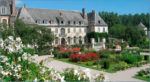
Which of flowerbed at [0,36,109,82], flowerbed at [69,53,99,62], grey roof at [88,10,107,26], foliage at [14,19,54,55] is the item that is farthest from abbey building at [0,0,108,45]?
flowerbed at [0,36,109,82]

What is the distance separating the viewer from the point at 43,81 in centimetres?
334

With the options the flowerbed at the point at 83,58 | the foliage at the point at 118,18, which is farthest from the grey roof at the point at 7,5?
the foliage at the point at 118,18

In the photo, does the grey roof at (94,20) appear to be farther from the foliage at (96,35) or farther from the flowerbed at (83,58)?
the flowerbed at (83,58)

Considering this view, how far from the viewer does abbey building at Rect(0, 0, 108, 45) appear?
113 feet

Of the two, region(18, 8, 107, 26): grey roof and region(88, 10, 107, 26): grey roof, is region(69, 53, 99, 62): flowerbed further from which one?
region(88, 10, 107, 26): grey roof

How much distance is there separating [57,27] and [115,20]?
3291cm

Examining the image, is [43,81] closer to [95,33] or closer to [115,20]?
[95,33]

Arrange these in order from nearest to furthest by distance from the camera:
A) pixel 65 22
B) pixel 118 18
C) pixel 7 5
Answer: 1. pixel 7 5
2. pixel 65 22
3. pixel 118 18

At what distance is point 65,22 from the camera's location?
37375 millimetres

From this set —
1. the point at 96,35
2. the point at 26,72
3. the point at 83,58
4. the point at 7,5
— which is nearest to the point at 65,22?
the point at 96,35

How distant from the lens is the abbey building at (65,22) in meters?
34.3

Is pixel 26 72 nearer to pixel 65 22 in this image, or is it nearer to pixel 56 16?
pixel 65 22

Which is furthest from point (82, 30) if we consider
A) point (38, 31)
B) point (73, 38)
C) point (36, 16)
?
point (38, 31)

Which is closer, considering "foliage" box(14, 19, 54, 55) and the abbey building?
"foliage" box(14, 19, 54, 55)
